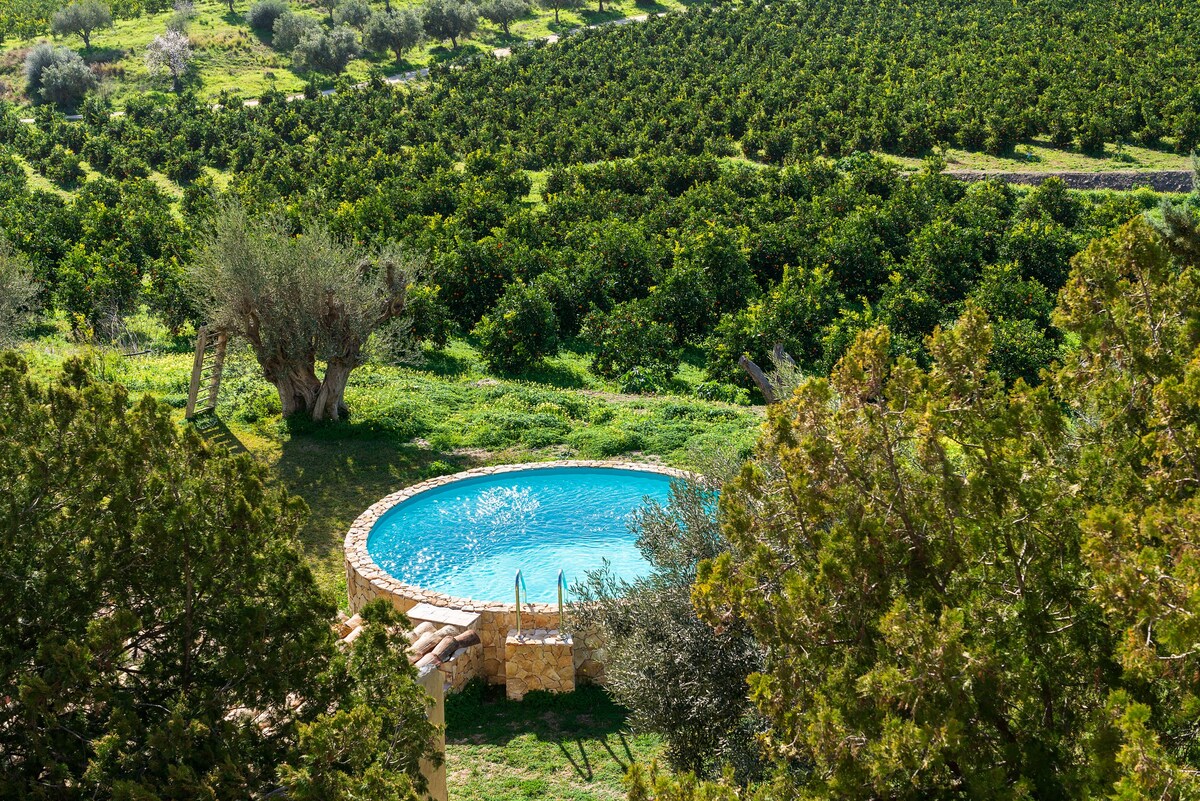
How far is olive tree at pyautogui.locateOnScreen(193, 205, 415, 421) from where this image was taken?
19.6 meters

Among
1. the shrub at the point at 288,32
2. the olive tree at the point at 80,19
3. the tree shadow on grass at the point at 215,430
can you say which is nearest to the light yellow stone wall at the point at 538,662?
the tree shadow on grass at the point at 215,430

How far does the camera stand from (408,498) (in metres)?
17.4

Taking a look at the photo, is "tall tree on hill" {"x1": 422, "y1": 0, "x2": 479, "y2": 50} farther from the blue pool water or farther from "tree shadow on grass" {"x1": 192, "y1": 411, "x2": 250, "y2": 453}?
the blue pool water

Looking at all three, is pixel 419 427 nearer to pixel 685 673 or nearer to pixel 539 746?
pixel 539 746

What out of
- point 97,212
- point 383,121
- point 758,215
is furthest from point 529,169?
point 97,212

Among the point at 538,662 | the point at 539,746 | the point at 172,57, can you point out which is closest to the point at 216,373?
the point at 538,662

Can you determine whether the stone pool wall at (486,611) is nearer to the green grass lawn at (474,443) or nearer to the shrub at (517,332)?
the green grass lawn at (474,443)

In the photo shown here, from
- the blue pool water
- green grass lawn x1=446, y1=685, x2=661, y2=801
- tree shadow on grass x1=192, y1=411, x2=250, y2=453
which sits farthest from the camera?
tree shadow on grass x1=192, y1=411, x2=250, y2=453

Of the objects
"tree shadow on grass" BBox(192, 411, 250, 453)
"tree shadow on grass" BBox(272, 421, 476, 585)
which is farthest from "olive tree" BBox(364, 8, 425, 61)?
"tree shadow on grass" BBox(272, 421, 476, 585)

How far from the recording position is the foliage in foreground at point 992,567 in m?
5.37

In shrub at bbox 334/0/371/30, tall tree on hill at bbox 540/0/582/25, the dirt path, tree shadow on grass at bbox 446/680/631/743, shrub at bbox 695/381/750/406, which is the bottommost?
shrub at bbox 695/381/750/406

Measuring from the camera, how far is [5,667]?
6375 mm

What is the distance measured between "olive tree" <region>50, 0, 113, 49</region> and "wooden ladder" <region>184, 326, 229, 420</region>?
6145 cm

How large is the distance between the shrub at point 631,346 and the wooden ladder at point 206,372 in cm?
812
